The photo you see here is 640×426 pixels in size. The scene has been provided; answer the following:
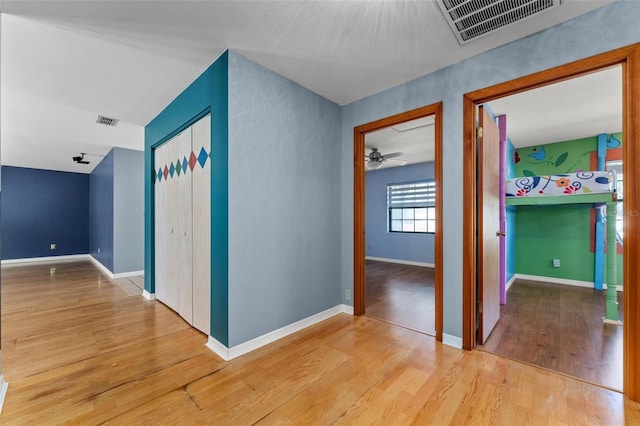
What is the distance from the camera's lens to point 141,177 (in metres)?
5.18

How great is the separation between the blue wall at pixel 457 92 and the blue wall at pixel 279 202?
0.60ft

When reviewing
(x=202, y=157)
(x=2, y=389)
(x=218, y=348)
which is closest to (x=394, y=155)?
(x=202, y=157)

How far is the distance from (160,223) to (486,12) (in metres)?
3.80

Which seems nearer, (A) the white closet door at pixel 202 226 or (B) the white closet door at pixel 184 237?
(A) the white closet door at pixel 202 226

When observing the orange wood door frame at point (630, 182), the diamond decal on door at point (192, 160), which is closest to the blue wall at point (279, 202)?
the diamond decal on door at point (192, 160)

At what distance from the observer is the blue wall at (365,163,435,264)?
20.4 feet

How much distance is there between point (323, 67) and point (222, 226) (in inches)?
63.6

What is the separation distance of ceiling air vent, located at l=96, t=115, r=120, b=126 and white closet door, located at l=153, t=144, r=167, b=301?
0.68 metres

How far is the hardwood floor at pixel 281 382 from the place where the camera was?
4.77 ft

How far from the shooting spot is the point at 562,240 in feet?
14.4

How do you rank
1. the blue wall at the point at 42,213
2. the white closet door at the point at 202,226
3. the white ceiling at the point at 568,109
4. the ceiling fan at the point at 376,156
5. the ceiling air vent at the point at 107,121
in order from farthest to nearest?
1. the ceiling fan at the point at 376,156
2. the ceiling air vent at the point at 107,121
3. the white ceiling at the point at 568,109
4. the white closet door at the point at 202,226
5. the blue wall at the point at 42,213

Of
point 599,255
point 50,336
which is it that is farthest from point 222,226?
point 599,255

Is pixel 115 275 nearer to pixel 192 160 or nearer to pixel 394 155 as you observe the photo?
pixel 192 160

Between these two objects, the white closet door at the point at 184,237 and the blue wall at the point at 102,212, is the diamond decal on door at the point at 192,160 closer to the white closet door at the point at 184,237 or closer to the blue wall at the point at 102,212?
the white closet door at the point at 184,237
